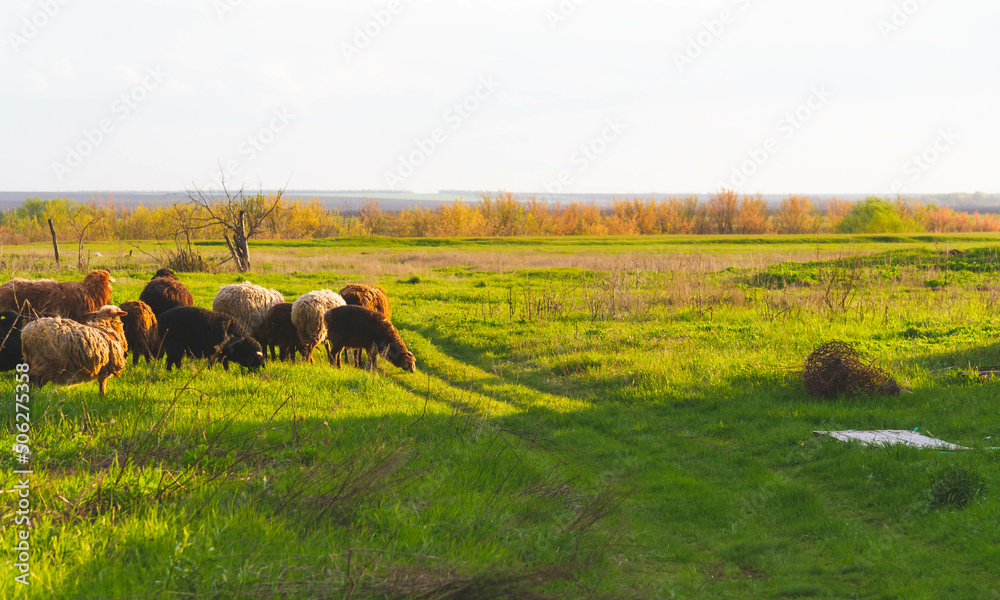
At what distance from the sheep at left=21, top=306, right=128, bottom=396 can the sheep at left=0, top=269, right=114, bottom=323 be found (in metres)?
3.22

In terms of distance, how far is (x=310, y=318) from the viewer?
12094mm

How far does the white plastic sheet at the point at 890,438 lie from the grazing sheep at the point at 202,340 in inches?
338

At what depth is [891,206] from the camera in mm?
71438

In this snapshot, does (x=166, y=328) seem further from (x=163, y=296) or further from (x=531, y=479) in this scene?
(x=531, y=479)

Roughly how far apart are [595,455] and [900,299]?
44.6 feet

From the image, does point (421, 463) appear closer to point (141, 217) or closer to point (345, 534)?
point (345, 534)

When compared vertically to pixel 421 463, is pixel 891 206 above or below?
above

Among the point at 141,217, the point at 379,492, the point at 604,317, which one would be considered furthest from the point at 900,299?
the point at 141,217

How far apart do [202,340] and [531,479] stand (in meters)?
6.44

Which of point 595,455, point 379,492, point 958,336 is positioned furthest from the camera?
point 958,336

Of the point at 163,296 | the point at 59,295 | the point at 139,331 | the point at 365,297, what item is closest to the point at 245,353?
the point at 139,331

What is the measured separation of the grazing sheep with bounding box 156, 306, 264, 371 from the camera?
34.1ft

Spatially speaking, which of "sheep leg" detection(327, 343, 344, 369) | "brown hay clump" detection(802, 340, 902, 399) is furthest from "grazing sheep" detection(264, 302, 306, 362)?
"brown hay clump" detection(802, 340, 902, 399)

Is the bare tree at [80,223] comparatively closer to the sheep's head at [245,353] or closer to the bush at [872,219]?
the sheep's head at [245,353]
